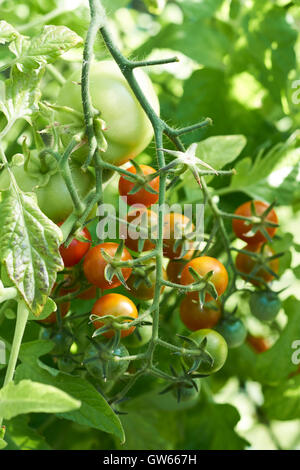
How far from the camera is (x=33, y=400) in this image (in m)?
0.32

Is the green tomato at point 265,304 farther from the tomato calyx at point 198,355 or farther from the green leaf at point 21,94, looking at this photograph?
the green leaf at point 21,94

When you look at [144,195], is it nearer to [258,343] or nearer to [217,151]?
[217,151]

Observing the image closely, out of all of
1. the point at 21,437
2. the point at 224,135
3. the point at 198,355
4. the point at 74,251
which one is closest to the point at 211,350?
the point at 198,355

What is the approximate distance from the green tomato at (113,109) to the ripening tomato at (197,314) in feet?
0.52

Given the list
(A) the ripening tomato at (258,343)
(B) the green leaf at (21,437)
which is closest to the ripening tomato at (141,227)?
(B) the green leaf at (21,437)

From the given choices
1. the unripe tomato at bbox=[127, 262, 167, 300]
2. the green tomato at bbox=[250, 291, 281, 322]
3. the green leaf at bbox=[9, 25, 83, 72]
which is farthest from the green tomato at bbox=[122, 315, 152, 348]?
the green leaf at bbox=[9, 25, 83, 72]

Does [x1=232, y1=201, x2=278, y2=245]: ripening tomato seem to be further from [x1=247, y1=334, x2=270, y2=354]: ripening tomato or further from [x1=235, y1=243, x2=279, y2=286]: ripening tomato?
[x1=247, y1=334, x2=270, y2=354]: ripening tomato

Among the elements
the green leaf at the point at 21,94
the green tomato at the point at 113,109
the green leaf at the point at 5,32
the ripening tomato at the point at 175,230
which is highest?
the green leaf at the point at 5,32

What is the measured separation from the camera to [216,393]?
0.93 metres

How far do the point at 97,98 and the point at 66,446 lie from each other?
495mm

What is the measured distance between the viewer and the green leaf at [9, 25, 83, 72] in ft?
1.40

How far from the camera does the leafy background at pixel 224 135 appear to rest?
656 mm
